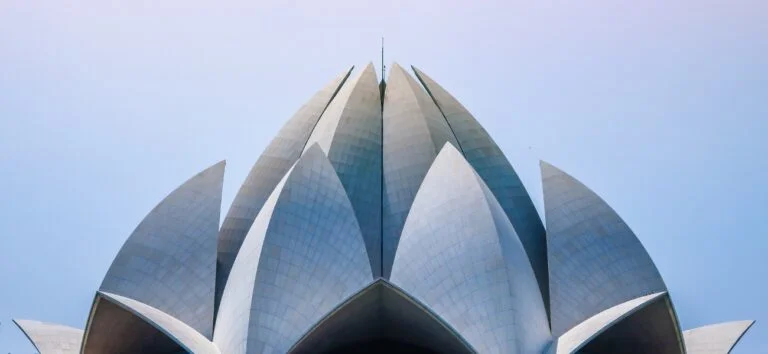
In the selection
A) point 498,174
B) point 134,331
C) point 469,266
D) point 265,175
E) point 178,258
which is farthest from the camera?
point 265,175

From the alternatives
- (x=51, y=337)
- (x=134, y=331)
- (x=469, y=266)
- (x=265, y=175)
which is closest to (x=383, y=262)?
(x=469, y=266)

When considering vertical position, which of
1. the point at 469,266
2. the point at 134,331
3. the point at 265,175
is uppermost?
the point at 265,175

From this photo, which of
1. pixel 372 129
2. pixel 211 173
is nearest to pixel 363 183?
pixel 372 129

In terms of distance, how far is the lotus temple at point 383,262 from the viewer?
1812cm

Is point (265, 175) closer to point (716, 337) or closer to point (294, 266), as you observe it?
point (294, 266)

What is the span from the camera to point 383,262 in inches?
844

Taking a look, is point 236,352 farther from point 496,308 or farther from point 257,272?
Result: point 496,308

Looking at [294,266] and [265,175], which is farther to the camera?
[265,175]

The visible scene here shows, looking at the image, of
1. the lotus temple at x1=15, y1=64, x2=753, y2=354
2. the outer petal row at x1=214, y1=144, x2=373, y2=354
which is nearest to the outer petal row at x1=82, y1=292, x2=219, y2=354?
the lotus temple at x1=15, y1=64, x2=753, y2=354

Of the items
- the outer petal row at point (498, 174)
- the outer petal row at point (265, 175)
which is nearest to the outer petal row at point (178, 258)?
the outer petal row at point (265, 175)

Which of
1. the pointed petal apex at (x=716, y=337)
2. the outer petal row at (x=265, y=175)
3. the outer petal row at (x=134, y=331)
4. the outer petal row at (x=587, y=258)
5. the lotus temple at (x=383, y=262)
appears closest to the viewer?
Result: the lotus temple at (x=383, y=262)

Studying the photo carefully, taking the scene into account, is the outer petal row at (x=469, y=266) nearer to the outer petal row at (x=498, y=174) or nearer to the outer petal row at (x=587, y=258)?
the outer petal row at (x=587, y=258)

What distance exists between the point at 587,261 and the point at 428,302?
4.52 meters

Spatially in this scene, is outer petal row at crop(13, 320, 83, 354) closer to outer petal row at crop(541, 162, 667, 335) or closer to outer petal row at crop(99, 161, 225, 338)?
outer petal row at crop(99, 161, 225, 338)
